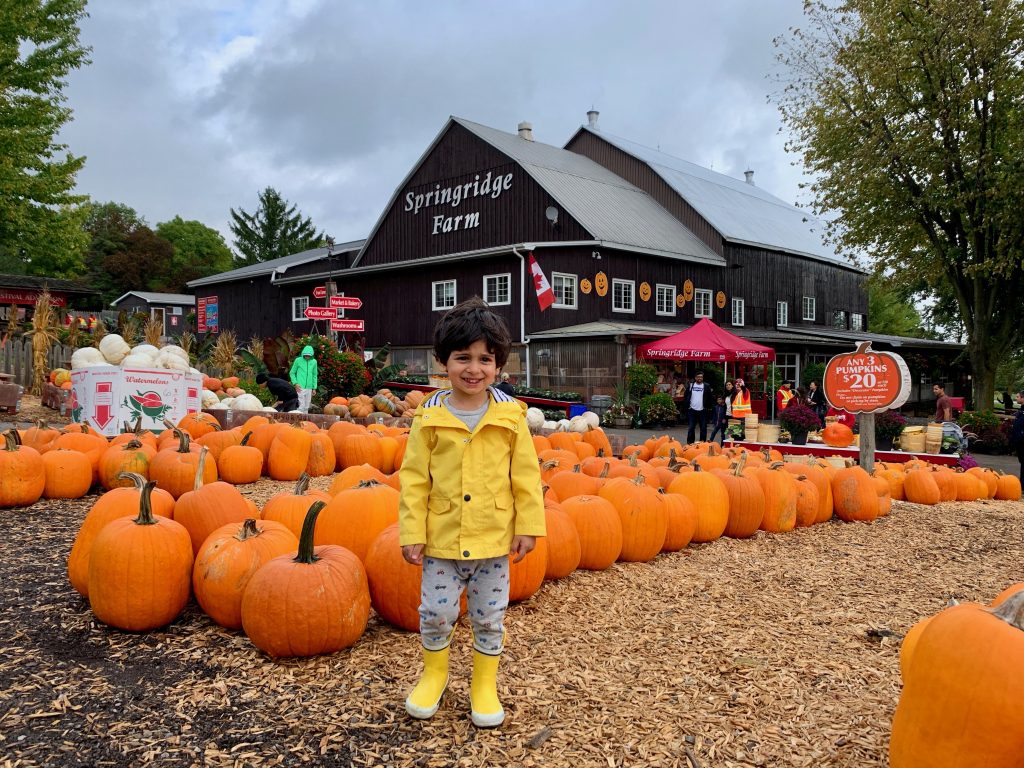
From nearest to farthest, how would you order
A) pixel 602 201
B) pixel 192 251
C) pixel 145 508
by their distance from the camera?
1. pixel 145 508
2. pixel 602 201
3. pixel 192 251

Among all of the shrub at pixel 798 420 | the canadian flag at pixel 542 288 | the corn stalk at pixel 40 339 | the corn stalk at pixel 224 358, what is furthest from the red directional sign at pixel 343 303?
the shrub at pixel 798 420

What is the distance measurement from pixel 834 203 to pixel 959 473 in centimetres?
1584

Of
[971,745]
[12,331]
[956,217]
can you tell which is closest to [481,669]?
[971,745]

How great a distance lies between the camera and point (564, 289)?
23188mm

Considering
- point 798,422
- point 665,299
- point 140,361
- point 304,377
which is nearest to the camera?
point 140,361

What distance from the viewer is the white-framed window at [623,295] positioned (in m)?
24.3

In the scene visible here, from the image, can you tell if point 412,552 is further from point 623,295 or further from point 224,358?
point 623,295

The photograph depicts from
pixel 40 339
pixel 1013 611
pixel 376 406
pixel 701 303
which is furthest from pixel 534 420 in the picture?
pixel 701 303

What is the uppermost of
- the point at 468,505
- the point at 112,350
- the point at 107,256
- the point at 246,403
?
the point at 107,256

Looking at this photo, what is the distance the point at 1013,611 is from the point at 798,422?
1084cm

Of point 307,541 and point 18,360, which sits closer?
point 307,541

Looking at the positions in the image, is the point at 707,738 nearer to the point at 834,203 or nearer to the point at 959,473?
the point at 959,473

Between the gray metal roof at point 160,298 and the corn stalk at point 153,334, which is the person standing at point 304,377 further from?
the gray metal roof at point 160,298

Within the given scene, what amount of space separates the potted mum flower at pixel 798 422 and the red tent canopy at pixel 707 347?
5070mm
